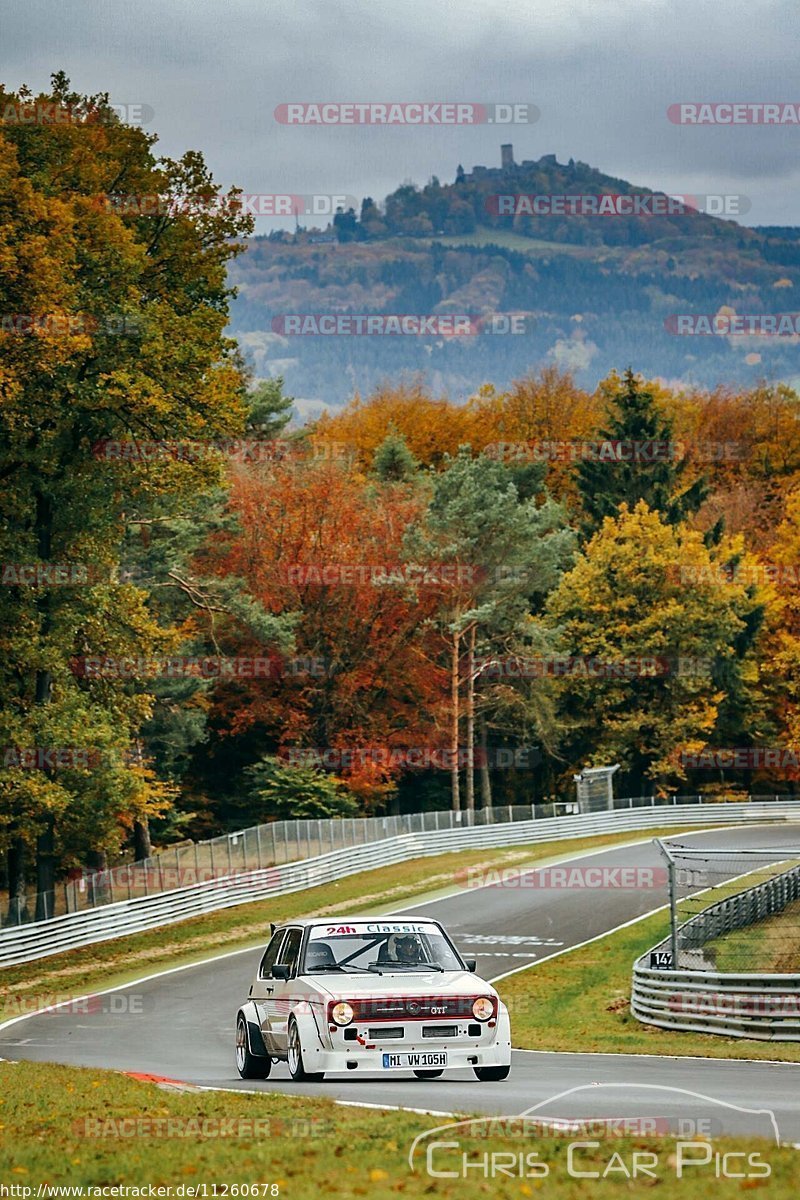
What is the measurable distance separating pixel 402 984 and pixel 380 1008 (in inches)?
17.3

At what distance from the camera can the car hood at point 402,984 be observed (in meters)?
14.7

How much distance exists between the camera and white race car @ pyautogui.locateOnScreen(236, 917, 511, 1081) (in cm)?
1454

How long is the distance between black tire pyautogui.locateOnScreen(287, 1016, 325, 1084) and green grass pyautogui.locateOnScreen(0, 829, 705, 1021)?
1689cm

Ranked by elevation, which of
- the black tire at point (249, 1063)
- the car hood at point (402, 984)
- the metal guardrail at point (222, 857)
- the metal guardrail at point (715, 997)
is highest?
the car hood at point (402, 984)

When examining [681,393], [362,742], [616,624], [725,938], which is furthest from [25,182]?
[681,393]

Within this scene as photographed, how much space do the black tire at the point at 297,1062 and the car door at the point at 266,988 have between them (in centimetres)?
73

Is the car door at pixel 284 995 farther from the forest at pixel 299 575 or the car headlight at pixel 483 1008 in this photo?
the forest at pixel 299 575

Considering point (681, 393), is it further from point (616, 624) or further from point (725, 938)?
point (725, 938)

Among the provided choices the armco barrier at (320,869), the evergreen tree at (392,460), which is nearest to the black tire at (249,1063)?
the armco barrier at (320,869)

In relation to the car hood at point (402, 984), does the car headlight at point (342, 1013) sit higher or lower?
lower

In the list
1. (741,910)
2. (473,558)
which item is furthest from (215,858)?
(473,558)

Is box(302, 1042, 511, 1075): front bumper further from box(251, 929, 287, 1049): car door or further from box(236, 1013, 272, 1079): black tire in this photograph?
box(236, 1013, 272, 1079): black tire

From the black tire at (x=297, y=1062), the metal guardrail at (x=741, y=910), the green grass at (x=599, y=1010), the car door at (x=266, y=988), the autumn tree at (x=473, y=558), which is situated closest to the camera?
the black tire at (x=297, y=1062)

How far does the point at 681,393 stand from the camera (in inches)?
4523
